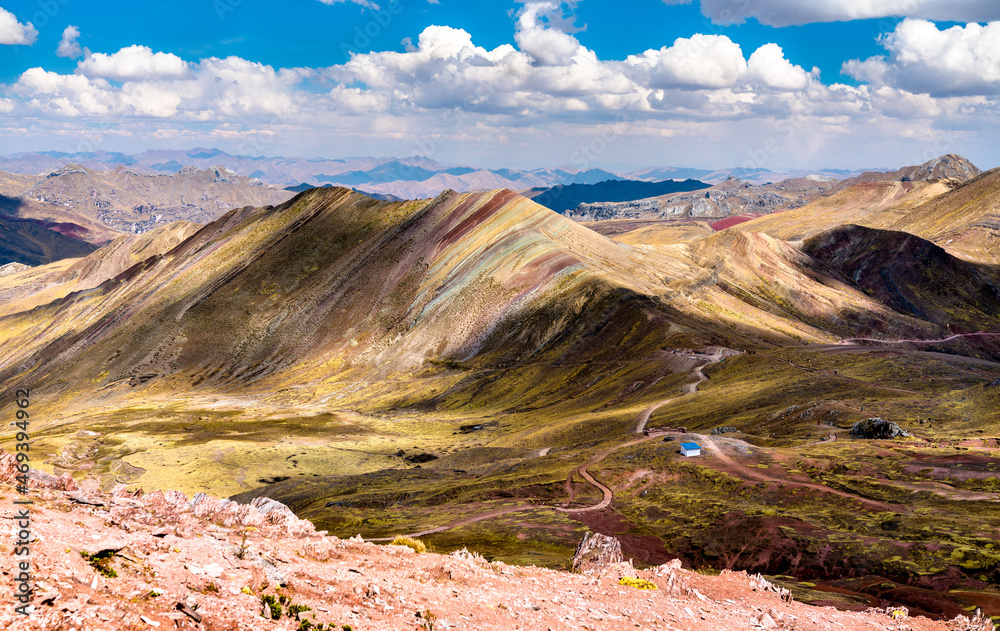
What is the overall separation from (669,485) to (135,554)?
5296cm

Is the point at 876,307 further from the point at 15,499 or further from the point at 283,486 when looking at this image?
the point at 15,499

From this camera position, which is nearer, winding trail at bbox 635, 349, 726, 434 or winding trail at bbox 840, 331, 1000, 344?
winding trail at bbox 635, 349, 726, 434

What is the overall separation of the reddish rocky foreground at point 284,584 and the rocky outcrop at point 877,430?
136 feet

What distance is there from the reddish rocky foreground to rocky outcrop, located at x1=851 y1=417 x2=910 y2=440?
4150 centimetres

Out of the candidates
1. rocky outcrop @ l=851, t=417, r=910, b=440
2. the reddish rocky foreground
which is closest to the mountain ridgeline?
rocky outcrop @ l=851, t=417, r=910, b=440

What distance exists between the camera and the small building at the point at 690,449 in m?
66.1

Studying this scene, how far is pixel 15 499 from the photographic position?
20391 mm

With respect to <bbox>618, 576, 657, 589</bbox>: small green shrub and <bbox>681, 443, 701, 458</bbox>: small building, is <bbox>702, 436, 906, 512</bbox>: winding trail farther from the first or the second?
<bbox>618, 576, 657, 589</bbox>: small green shrub

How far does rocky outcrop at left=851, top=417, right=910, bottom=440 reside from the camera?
6488cm

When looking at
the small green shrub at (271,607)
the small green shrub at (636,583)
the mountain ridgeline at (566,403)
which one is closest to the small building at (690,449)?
A: the mountain ridgeline at (566,403)

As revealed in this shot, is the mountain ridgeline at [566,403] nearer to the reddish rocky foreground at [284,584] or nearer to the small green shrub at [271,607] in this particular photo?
the reddish rocky foreground at [284,584]

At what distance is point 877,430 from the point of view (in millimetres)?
→ 65938

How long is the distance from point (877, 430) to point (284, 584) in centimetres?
6725

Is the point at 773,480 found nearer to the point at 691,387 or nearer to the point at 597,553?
the point at 597,553
